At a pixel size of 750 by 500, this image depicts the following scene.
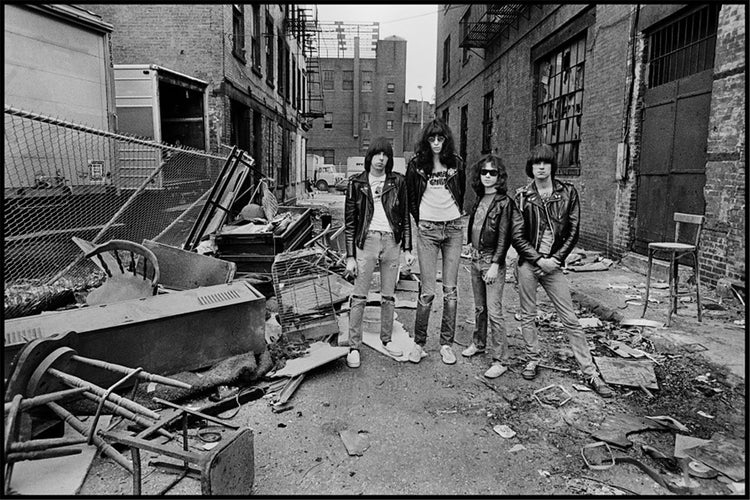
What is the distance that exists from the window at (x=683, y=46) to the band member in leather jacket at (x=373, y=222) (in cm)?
518

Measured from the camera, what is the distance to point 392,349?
195 inches

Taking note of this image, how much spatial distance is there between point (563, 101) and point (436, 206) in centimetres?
813

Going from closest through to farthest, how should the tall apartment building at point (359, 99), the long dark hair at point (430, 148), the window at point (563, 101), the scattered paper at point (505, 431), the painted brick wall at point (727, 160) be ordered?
the scattered paper at point (505, 431) < the long dark hair at point (430, 148) < the painted brick wall at point (727, 160) < the window at point (563, 101) < the tall apartment building at point (359, 99)

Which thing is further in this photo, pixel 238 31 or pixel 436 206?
pixel 238 31

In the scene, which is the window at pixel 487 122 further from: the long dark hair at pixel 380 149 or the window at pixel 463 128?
the long dark hair at pixel 380 149

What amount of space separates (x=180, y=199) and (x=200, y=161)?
7.40ft

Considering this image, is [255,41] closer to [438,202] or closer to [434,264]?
[438,202]

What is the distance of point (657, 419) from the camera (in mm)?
3576

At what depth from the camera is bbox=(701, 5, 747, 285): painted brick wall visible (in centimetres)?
590

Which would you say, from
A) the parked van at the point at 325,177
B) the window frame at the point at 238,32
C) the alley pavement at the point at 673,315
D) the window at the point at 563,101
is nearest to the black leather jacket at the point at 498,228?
the alley pavement at the point at 673,315

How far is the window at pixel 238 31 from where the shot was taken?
1408cm

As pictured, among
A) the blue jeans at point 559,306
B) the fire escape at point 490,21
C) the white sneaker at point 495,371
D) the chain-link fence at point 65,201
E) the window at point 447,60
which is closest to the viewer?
the blue jeans at point 559,306

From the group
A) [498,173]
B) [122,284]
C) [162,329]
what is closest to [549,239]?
[498,173]

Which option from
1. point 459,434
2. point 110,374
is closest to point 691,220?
point 459,434
